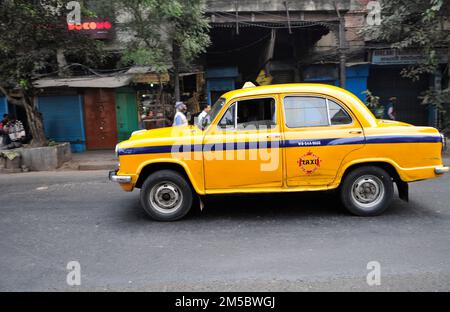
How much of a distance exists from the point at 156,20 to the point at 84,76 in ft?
14.4

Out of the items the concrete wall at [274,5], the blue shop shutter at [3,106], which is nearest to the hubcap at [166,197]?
the concrete wall at [274,5]

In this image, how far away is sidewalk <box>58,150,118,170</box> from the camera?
11.7 meters

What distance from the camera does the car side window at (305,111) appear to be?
5609 millimetres

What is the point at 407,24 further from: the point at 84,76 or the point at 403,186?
the point at 84,76

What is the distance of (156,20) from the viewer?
11.3 m

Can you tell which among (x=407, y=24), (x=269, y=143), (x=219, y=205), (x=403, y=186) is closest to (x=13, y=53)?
(x=219, y=205)

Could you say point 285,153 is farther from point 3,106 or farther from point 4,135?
point 3,106

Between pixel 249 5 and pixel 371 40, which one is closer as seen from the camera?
pixel 249 5

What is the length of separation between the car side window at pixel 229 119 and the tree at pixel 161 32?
19.1 ft

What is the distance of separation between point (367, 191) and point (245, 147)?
1.85 m

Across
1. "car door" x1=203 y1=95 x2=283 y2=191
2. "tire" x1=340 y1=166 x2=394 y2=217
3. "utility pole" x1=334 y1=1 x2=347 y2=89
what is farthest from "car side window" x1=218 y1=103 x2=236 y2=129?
"utility pole" x1=334 y1=1 x2=347 y2=89

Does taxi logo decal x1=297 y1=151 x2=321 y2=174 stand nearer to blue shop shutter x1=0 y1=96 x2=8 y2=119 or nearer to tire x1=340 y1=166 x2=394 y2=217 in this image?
tire x1=340 y1=166 x2=394 y2=217

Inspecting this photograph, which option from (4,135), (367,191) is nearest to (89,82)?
(4,135)

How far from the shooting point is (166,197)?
577cm
